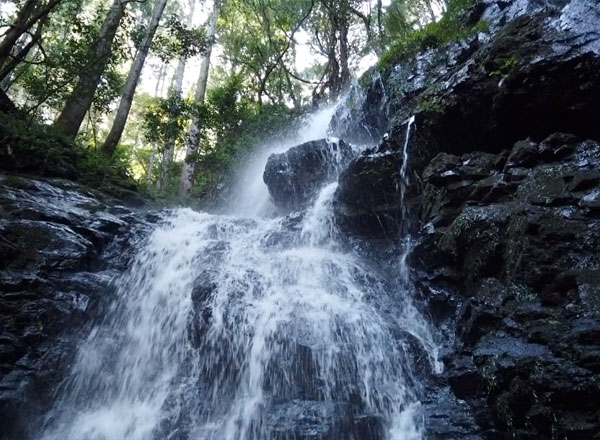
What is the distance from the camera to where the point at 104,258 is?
7961 mm

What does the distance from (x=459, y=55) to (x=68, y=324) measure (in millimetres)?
Answer: 9720

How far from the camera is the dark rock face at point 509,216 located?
14.2 feet

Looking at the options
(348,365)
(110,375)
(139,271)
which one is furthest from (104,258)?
(348,365)

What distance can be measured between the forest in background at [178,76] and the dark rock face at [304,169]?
303 centimetres

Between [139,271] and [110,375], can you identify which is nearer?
[110,375]

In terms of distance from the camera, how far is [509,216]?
592 cm

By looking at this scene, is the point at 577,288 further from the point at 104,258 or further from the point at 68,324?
the point at 104,258

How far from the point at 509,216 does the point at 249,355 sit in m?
4.22

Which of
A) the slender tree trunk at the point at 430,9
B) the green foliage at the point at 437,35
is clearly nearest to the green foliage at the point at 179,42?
the green foliage at the point at 437,35

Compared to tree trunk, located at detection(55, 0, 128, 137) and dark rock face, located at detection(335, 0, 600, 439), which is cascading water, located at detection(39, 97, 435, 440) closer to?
dark rock face, located at detection(335, 0, 600, 439)

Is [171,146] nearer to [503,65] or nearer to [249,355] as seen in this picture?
[249,355]

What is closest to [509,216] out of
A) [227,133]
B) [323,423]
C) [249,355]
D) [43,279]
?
[323,423]

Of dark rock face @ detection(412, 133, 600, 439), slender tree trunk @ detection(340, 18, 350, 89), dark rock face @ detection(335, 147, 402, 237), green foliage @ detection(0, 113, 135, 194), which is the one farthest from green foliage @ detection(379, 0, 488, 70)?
green foliage @ detection(0, 113, 135, 194)

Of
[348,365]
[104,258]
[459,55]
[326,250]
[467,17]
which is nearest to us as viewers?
[348,365]
